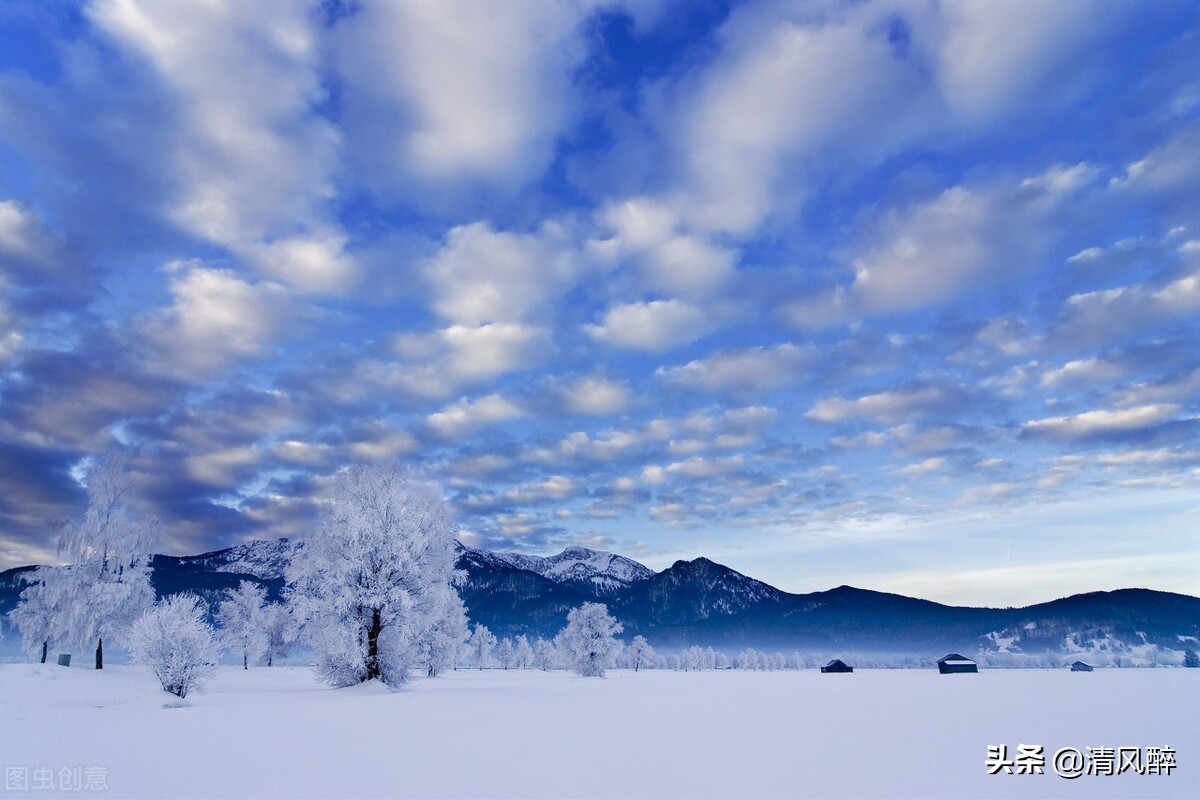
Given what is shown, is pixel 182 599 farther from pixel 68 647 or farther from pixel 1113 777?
pixel 1113 777

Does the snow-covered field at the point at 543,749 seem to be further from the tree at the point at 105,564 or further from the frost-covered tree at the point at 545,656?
the frost-covered tree at the point at 545,656

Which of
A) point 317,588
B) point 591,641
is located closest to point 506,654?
point 591,641

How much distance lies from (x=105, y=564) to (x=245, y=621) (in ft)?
175

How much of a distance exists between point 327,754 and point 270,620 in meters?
88.7

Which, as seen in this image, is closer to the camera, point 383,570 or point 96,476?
point 383,570

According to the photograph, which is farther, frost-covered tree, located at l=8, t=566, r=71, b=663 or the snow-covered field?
frost-covered tree, located at l=8, t=566, r=71, b=663

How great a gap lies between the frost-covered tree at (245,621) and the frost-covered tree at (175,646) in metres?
62.1

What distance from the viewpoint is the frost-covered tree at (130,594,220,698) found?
3153 centimetres

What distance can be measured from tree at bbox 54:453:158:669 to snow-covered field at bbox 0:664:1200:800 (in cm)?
1385

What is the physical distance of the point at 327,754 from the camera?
16.5 meters

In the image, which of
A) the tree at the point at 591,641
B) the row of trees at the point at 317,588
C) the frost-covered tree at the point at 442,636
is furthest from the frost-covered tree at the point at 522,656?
the row of trees at the point at 317,588

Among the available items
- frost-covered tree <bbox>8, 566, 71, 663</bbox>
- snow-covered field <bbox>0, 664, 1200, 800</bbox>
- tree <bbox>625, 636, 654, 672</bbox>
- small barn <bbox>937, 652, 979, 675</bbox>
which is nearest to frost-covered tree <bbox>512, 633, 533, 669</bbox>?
tree <bbox>625, 636, 654, 672</bbox>

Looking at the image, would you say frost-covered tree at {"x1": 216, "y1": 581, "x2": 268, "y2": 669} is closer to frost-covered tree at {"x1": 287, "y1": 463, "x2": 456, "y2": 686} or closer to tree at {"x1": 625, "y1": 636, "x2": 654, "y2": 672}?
frost-covered tree at {"x1": 287, "y1": 463, "x2": 456, "y2": 686}

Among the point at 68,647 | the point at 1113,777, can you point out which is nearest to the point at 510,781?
the point at 1113,777
